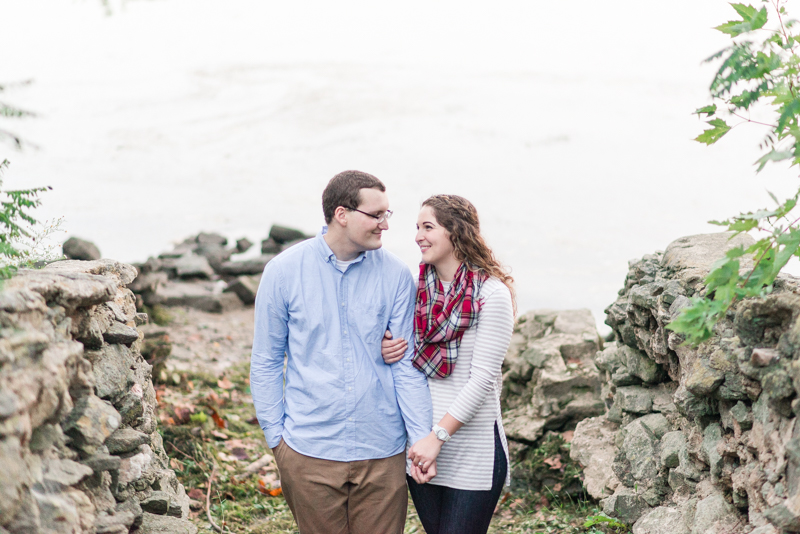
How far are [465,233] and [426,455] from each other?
3.44 ft

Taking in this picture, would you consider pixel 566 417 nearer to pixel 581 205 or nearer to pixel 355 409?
pixel 355 409

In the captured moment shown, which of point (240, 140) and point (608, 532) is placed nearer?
point (608, 532)

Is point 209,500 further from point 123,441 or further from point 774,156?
point 774,156

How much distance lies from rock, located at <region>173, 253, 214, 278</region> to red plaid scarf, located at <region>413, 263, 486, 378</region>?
9.99 metres

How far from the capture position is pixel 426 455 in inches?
123

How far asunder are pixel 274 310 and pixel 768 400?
6.99 ft

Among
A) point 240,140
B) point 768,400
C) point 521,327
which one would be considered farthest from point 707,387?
point 240,140

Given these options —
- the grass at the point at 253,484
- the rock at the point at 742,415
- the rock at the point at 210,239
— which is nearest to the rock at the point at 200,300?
the rock at the point at 210,239

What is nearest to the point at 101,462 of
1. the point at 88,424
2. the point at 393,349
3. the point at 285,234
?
the point at 88,424

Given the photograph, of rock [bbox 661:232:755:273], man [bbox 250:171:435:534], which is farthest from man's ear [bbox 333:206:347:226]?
rock [bbox 661:232:755:273]

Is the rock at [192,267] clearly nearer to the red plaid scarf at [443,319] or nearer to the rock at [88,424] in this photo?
the red plaid scarf at [443,319]

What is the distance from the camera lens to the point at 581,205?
11.4 m

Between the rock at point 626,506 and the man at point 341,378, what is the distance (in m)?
1.43

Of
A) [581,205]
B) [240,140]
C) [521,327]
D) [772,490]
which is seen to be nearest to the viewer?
[772,490]
